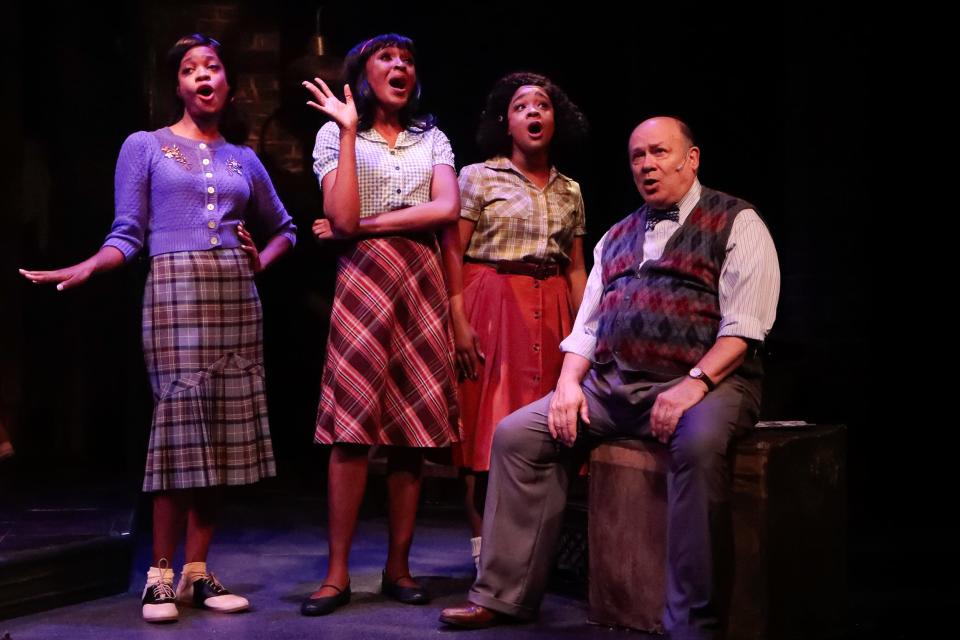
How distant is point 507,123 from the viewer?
423 cm

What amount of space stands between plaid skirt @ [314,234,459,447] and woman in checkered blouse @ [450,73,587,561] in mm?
180

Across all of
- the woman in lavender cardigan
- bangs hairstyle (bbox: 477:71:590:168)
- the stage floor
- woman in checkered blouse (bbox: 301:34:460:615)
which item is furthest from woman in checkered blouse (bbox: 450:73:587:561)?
the woman in lavender cardigan

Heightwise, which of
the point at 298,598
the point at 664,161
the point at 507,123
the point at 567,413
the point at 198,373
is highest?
the point at 507,123

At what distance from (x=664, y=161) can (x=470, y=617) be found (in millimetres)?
1438

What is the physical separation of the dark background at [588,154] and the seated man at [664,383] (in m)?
1.68

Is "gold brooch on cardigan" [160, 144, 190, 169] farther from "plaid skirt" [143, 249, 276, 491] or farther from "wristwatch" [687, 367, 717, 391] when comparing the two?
"wristwatch" [687, 367, 717, 391]

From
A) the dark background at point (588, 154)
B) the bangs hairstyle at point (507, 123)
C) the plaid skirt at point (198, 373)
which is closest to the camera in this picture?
the plaid skirt at point (198, 373)

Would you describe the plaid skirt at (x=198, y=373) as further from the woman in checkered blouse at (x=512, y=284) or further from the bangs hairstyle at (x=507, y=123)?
the bangs hairstyle at (x=507, y=123)

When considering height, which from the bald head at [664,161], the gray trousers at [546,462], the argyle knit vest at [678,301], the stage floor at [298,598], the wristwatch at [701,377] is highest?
the bald head at [664,161]

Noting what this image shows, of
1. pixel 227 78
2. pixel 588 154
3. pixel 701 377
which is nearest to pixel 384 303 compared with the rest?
pixel 227 78

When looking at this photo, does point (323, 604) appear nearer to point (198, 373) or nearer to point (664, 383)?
point (198, 373)

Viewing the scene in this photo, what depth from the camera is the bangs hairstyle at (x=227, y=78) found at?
3814 mm

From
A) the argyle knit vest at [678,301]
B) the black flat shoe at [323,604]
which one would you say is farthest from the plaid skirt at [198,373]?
the argyle knit vest at [678,301]

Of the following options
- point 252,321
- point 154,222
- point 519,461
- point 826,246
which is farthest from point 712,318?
point 826,246
